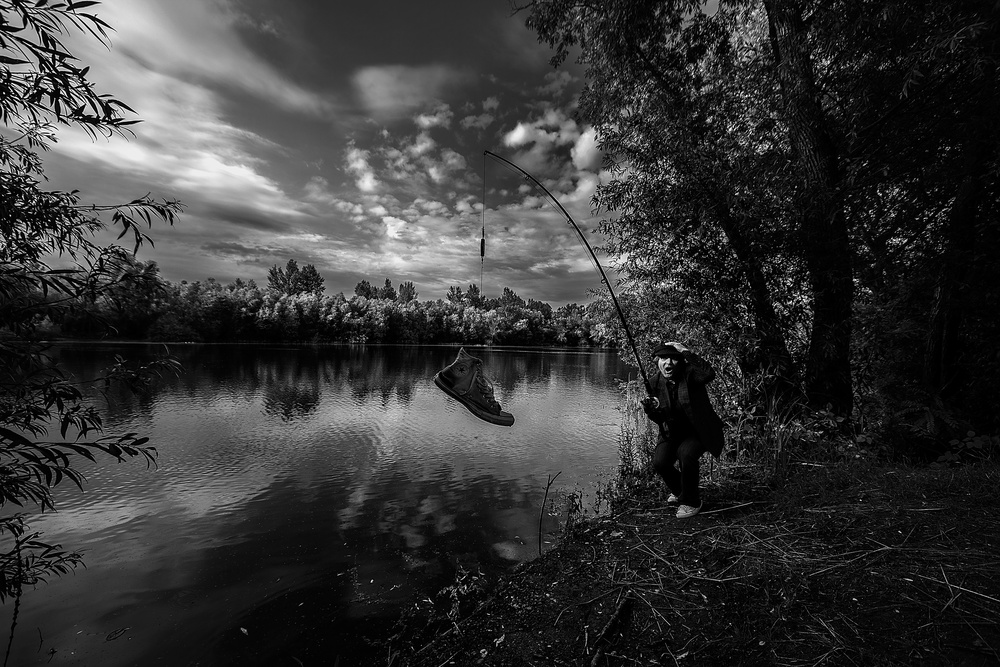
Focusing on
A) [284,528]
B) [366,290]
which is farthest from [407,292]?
[284,528]

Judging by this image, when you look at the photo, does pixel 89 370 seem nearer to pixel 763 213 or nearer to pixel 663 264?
pixel 663 264

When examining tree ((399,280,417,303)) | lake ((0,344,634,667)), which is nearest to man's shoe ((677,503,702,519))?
lake ((0,344,634,667))

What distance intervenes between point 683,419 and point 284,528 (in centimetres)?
751

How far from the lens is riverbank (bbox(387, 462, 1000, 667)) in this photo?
2316 mm

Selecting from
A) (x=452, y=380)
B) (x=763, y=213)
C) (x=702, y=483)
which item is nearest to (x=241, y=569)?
(x=452, y=380)

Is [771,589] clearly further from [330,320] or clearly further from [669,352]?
[330,320]

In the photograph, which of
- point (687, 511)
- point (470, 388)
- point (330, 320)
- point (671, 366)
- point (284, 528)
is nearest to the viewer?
point (687, 511)

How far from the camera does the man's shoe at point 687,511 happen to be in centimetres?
447

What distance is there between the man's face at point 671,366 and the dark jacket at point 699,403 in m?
0.06

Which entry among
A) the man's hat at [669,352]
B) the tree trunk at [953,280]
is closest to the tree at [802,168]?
the tree trunk at [953,280]

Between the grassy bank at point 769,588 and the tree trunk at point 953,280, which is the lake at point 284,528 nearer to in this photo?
the grassy bank at point 769,588

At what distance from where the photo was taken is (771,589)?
2832mm

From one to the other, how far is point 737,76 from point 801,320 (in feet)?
15.7

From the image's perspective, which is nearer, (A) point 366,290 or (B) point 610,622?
(B) point 610,622
